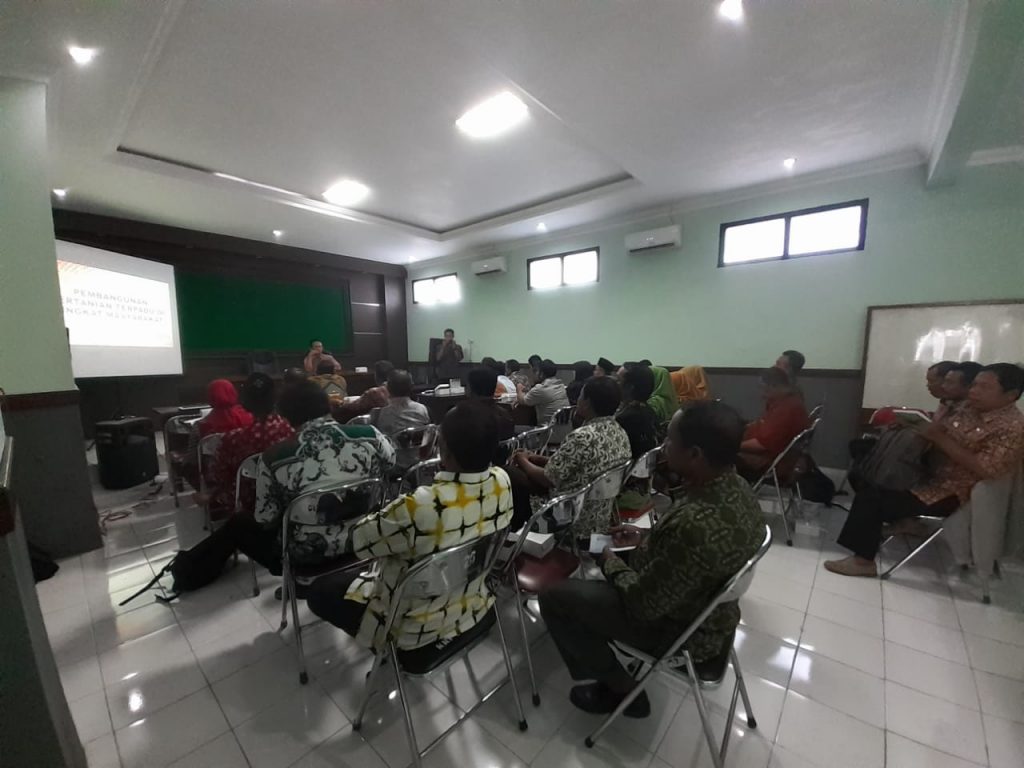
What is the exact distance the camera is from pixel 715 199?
4.50 metres

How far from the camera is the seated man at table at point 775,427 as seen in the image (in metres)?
2.70

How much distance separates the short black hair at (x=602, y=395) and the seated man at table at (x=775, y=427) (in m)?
1.37

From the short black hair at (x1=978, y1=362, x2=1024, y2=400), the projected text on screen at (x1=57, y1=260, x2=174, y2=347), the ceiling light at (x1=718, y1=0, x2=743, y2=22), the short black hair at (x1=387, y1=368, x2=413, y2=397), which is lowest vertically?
the short black hair at (x1=387, y1=368, x2=413, y2=397)

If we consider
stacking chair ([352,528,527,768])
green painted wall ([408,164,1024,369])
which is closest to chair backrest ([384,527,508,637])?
stacking chair ([352,528,527,768])

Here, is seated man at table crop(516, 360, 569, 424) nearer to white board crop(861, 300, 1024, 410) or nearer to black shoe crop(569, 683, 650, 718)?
black shoe crop(569, 683, 650, 718)

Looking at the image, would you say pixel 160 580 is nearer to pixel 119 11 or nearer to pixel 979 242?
pixel 119 11

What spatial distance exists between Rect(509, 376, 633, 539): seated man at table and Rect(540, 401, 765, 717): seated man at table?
0.46 metres

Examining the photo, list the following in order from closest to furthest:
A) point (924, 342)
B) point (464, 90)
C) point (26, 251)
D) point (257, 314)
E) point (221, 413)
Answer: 1. point (26, 251)
2. point (464, 90)
3. point (221, 413)
4. point (924, 342)
5. point (257, 314)

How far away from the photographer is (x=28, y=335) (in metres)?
2.28

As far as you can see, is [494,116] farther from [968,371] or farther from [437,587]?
[968,371]

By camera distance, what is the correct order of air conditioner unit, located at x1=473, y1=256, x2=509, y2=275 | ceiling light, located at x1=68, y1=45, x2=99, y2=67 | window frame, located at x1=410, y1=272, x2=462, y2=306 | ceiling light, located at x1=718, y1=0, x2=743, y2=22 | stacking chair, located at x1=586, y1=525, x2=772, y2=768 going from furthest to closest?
window frame, located at x1=410, y1=272, x2=462, y2=306 < air conditioner unit, located at x1=473, y1=256, x2=509, y2=275 < ceiling light, located at x1=68, y1=45, x2=99, y2=67 < ceiling light, located at x1=718, y1=0, x2=743, y2=22 < stacking chair, located at x1=586, y1=525, x2=772, y2=768

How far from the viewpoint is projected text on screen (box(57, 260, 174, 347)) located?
13.5 ft

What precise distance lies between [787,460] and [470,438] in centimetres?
278

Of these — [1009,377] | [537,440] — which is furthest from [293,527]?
[1009,377]
